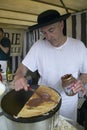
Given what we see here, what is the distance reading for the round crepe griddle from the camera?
30.9 inches

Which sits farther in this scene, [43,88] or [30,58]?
[30,58]

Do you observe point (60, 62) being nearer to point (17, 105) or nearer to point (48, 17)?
point (48, 17)

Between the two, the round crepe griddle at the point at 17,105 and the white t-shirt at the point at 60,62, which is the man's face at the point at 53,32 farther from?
the round crepe griddle at the point at 17,105

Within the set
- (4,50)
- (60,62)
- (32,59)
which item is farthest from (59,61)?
(4,50)

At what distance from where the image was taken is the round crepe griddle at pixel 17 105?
784 millimetres

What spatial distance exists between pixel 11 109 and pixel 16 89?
0.75ft

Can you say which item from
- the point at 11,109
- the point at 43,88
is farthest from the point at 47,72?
the point at 11,109

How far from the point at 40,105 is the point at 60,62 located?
70cm

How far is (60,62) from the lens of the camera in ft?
5.14

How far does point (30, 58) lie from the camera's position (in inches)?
64.3

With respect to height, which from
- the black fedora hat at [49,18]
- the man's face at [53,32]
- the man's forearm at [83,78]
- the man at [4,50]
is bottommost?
the man at [4,50]

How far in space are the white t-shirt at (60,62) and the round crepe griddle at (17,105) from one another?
533mm

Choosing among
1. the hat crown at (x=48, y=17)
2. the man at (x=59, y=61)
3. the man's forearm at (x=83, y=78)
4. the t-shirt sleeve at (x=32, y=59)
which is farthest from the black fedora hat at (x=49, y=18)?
the man's forearm at (x=83, y=78)

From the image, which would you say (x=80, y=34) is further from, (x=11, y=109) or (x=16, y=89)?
(x=11, y=109)
